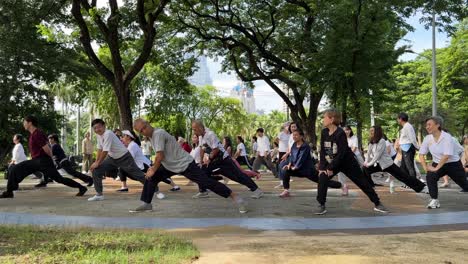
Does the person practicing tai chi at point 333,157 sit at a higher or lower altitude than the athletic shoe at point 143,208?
higher

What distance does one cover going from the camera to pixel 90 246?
235 inches

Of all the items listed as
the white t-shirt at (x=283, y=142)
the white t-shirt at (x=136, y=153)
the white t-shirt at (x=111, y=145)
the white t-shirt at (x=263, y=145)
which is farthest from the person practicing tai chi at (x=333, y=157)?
the white t-shirt at (x=263, y=145)

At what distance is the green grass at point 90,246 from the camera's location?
5.28m

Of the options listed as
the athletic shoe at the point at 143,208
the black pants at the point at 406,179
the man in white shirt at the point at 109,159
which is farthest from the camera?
the black pants at the point at 406,179

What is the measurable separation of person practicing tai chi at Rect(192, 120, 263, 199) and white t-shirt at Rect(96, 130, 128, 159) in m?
1.59

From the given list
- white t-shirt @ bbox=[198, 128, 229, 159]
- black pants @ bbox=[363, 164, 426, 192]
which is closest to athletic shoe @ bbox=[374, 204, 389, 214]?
black pants @ bbox=[363, 164, 426, 192]

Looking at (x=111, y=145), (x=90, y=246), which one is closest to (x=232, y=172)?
(x=111, y=145)

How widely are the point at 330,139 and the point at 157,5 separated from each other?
40.7 feet

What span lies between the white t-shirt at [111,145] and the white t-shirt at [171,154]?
2093 millimetres

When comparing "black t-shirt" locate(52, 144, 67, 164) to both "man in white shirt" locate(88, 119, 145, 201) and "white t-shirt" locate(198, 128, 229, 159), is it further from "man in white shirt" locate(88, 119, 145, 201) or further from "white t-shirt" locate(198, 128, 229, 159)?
"white t-shirt" locate(198, 128, 229, 159)

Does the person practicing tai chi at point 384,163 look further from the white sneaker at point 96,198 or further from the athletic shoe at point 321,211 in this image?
the white sneaker at point 96,198

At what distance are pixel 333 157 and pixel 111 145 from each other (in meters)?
4.56

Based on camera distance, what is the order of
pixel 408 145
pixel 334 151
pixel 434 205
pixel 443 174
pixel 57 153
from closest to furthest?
1. pixel 334 151
2. pixel 434 205
3. pixel 443 174
4. pixel 408 145
5. pixel 57 153

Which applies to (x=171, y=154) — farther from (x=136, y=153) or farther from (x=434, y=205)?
(x=434, y=205)
